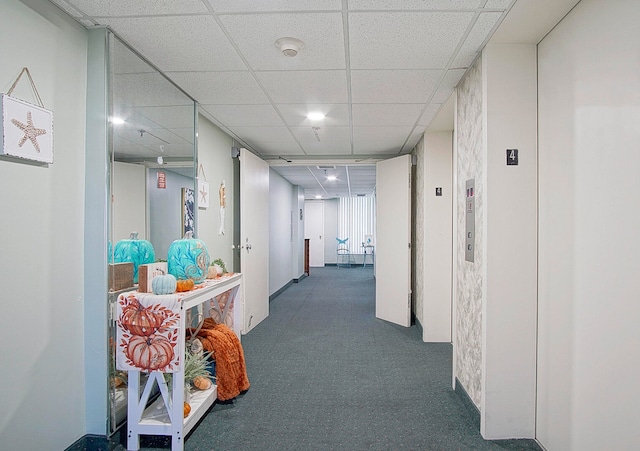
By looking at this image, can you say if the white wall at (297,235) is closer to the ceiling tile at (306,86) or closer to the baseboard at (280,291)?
the baseboard at (280,291)

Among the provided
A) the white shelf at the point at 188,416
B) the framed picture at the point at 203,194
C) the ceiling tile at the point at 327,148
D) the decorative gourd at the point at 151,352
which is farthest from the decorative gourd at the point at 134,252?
the ceiling tile at the point at 327,148

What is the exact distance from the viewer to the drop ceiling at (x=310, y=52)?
1641 millimetres

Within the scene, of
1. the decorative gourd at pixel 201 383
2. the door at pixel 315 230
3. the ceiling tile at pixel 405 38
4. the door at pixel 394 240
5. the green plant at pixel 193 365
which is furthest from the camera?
the door at pixel 315 230

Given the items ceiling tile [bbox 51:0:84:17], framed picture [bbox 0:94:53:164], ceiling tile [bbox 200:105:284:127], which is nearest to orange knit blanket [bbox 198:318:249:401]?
framed picture [bbox 0:94:53:164]

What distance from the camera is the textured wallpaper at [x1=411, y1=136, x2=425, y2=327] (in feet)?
13.3

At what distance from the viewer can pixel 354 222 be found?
11.7 m

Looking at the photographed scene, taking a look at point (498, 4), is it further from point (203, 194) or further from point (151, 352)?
point (203, 194)

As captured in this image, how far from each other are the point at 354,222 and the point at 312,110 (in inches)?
346

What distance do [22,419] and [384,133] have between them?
3461mm

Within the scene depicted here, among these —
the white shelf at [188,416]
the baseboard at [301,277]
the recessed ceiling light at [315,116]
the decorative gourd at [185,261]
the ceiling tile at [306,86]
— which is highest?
the ceiling tile at [306,86]

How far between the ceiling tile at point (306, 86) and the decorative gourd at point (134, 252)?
126cm

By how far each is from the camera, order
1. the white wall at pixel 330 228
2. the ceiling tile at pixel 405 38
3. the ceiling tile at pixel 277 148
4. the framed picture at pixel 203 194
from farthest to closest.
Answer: the white wall at pixel 330 228 → the ceiling tile at pixel 277 148 → the framed picture at pixel 203 194 → the ceiling tile at pixel 405 38

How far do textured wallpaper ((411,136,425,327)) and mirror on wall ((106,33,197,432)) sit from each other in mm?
2430

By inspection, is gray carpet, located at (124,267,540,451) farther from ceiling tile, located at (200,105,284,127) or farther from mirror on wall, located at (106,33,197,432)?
ceiling tile, located at (200,105,284,127)
